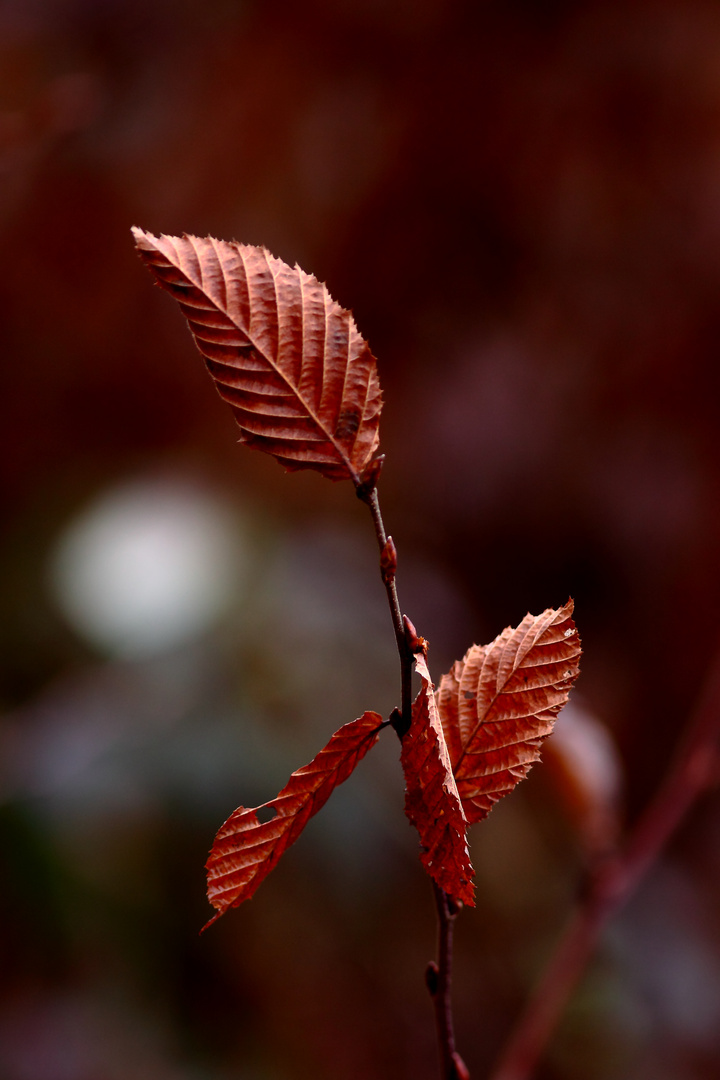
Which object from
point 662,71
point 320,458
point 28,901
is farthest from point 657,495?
point 320,458

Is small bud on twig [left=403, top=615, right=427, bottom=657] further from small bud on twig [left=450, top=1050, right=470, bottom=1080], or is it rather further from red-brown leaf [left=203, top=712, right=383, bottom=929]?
small bud on twig [left=450, top=1050, right=470, bottom=1080]

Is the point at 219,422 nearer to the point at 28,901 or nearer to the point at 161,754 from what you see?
the point at 161,754

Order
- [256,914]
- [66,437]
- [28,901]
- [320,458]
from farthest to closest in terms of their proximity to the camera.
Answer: [66,437] < [256,914] < [28,901] < [320,458]

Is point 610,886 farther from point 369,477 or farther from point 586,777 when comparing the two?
point 369,477

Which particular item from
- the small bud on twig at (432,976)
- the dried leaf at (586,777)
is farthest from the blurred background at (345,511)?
the small bud on twig at (432,976)

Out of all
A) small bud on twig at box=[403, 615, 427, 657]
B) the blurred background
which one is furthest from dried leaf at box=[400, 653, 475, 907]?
the blurred background
